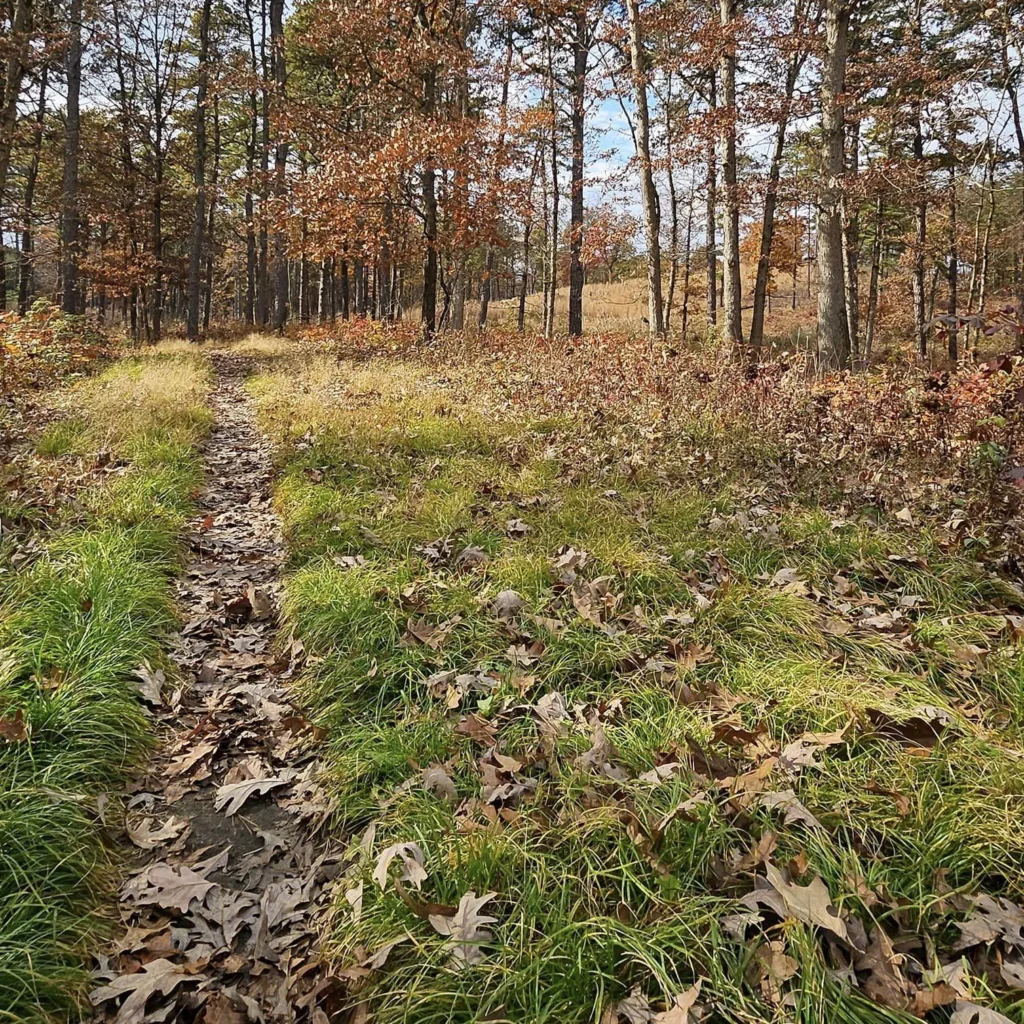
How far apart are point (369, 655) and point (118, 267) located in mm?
28579

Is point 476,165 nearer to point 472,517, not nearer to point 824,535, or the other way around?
point 472,517

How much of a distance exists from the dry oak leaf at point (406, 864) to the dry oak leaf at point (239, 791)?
814 millimetres

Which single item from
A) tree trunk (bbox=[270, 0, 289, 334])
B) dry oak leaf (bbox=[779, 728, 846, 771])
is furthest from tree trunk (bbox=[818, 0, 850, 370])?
tree trunk (bbox=[270, 0, 289, 334])

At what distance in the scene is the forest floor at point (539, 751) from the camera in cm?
186

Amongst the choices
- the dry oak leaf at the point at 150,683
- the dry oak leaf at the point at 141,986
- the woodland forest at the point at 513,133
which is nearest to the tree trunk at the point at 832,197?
the woodland forest at the point at 513,133

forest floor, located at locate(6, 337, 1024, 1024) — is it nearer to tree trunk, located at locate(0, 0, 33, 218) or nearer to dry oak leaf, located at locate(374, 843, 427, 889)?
dry oak leaf, located at locate(374, 843, 427, 889)

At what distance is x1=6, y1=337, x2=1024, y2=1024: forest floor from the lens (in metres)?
1.86

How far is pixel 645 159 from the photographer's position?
38.6 ft

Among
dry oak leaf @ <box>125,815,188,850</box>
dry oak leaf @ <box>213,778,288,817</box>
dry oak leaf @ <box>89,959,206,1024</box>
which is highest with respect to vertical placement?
dry oak leaf @ <box>213,778,288,817</box>

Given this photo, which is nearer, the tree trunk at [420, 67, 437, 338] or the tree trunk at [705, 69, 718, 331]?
the tree trunk at [705, 69, 718, 331]

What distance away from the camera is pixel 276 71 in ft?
61.5

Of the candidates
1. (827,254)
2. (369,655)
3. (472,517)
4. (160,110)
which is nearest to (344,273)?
(160,110)

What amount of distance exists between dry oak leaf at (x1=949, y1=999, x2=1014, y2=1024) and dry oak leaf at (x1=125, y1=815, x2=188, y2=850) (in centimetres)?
270

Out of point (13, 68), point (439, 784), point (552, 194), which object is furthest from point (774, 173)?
point (13, 68)
